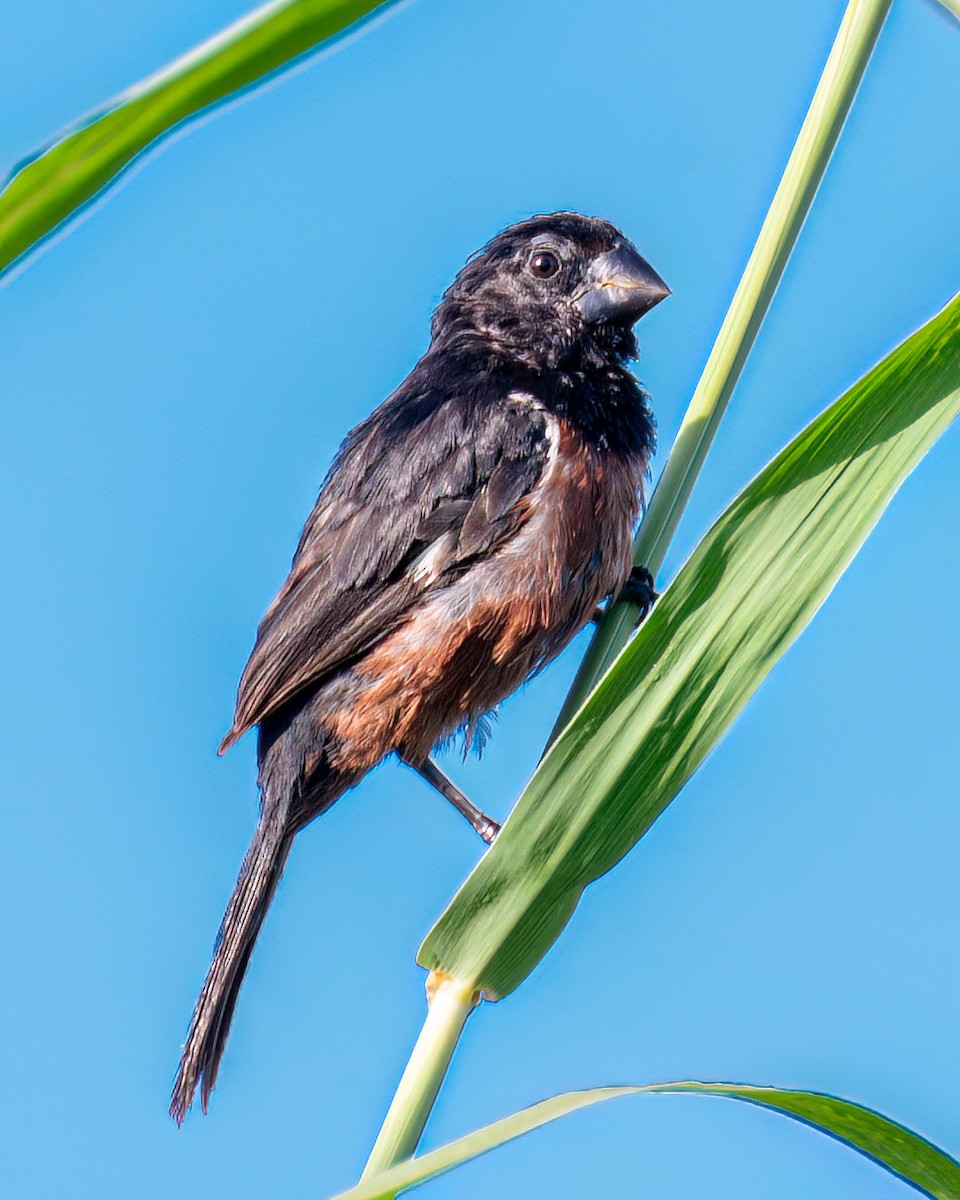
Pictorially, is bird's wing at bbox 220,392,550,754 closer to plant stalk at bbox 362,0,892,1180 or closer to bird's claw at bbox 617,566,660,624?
bird's claw at bbox 617,566,660,624

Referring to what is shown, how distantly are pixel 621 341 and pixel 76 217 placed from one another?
2.35 m

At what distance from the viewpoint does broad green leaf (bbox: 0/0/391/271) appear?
3.59 feet

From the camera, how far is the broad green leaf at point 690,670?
1.58 m

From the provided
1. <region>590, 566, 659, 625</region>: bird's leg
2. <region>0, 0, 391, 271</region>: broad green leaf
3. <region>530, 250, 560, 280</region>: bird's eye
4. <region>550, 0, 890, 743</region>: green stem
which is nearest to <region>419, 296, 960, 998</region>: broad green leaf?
<region>550, 0, 890, 743</region>: green stem

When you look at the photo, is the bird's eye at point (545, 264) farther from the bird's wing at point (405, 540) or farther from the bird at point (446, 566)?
the bird's wing at point (405, 540)

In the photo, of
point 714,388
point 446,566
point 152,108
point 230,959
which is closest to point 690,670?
point 714,388

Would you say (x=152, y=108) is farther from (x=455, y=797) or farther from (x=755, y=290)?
(x=455, y=797)

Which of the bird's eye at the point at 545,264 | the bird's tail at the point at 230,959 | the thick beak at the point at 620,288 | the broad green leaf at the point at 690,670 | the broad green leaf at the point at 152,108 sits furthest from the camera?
the bird's eye at the point at 545,264

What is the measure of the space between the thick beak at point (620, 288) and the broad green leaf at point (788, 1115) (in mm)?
2168

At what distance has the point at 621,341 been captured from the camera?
3330mm

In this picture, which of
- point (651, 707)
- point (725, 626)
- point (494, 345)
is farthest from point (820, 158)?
point (494, 345)

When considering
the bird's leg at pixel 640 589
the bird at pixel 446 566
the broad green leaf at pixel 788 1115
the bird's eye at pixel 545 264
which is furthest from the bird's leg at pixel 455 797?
the broad green leaf at pixel 788 1115

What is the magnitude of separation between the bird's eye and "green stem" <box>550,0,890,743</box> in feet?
5.12

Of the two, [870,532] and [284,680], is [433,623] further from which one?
[870,532]
